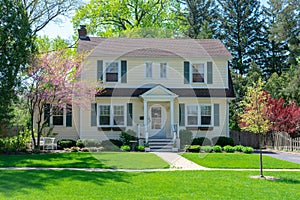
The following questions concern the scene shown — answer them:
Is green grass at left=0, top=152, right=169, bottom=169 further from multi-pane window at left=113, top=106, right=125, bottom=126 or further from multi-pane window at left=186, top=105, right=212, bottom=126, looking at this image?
multi-pane window at left=186, top=105, right=212, bottom=126

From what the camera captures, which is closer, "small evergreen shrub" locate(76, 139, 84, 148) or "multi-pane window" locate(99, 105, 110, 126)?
"small evergreen shrub" locate(76, 139, 84, 148)

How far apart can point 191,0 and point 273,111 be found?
21258 millimetres

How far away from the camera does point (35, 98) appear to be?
20.8 metres

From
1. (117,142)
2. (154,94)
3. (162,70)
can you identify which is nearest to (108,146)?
(117,142)

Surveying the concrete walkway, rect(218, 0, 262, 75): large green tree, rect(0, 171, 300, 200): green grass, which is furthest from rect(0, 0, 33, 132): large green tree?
rect(218, 0, 262, 75): large green tree

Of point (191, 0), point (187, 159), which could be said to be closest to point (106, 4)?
point (191, 0)

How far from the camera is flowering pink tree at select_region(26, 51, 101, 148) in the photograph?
20438 mm

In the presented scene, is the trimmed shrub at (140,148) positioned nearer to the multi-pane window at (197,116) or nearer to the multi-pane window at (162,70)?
the multi-pane window at (197,116)

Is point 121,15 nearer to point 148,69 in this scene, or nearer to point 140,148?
point 148,69

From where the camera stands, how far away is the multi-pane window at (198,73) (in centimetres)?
2561

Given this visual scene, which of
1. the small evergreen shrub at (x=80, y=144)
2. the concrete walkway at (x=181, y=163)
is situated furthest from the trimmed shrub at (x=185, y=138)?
the small evergreen shrub at (x=80, y=144)

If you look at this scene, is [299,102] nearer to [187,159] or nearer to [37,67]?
[187,159]

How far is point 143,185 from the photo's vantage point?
1120cm

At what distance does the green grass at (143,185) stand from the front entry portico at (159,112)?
10.5m
